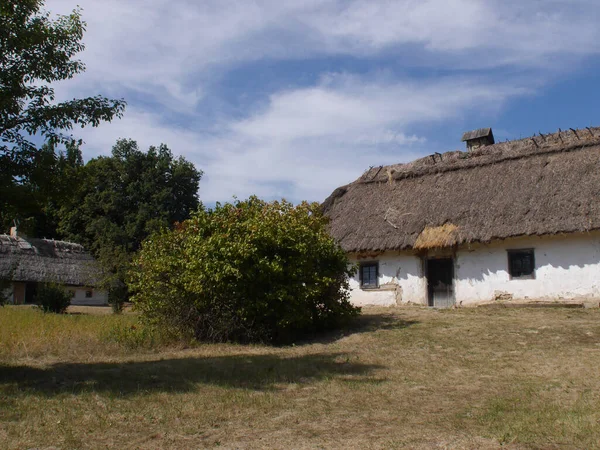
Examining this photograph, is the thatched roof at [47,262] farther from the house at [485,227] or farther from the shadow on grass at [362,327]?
the shadow on grass at [362,327]

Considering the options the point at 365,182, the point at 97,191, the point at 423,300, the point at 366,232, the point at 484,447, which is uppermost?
the point at 97,191

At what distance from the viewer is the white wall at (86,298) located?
36.9 meters

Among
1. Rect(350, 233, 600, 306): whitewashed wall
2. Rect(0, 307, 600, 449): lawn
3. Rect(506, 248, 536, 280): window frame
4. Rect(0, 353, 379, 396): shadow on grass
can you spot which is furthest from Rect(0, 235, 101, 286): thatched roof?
Rect(0, 353, 379, 396): shadow on grass

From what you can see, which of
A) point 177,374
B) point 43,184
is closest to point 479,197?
point 177,374

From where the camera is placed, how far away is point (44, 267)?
1358 inches

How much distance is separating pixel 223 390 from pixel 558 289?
1126 centimetres

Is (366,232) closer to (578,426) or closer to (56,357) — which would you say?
(56,357)

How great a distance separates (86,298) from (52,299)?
1575 cm

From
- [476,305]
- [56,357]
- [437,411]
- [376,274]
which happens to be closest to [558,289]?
[476,305]

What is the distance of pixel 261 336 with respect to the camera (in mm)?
12375

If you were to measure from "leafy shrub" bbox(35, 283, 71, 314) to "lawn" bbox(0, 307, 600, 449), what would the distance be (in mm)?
10484

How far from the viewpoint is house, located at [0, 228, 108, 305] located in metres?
33.5

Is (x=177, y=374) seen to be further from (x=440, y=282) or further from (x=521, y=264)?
(x=521, y=264)

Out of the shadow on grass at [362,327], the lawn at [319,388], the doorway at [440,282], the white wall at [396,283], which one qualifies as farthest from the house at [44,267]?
the lawn at [319,388]
